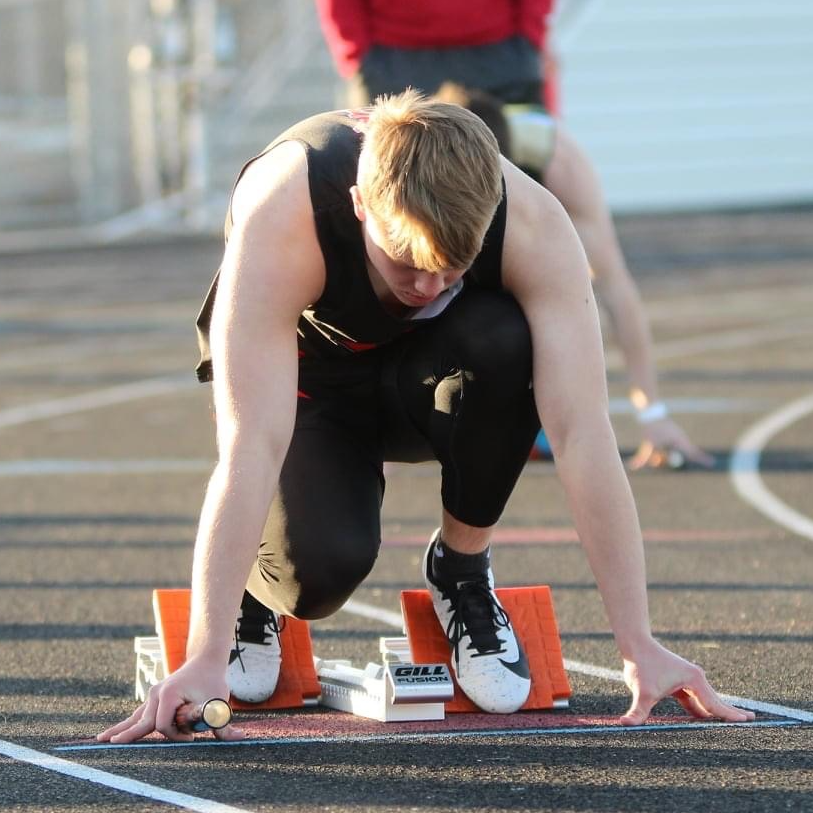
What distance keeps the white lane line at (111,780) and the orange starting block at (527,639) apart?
2.65ft

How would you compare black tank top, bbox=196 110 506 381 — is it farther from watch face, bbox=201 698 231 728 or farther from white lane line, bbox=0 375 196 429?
white lane line, bbox=0 375 196 429

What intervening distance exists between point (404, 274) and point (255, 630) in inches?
42.8

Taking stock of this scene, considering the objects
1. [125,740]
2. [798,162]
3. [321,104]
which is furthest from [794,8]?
[125,740]

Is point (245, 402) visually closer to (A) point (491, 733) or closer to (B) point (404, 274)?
(B) point (404, 274)

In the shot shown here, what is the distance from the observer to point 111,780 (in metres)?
3.19

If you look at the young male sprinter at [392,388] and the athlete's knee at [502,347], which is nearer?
the young male sprinter at [392,388]

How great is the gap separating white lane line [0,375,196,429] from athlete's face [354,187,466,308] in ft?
17.9

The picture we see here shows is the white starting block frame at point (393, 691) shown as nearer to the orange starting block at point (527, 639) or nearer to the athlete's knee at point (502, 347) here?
the orange starting block at point (527, 639)

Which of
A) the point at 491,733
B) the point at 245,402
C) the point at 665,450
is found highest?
the point at 245,402

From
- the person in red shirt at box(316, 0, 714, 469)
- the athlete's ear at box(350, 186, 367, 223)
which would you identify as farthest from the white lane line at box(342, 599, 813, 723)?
the person in red shirt at box(316, 0, 714, 469)

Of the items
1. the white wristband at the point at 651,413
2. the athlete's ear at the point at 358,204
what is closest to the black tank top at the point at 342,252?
the athlete's ear at the point at 358,204

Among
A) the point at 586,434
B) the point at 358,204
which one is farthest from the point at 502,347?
the point at 358,204

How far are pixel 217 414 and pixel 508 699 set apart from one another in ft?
3.06

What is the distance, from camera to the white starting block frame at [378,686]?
11.8ft
